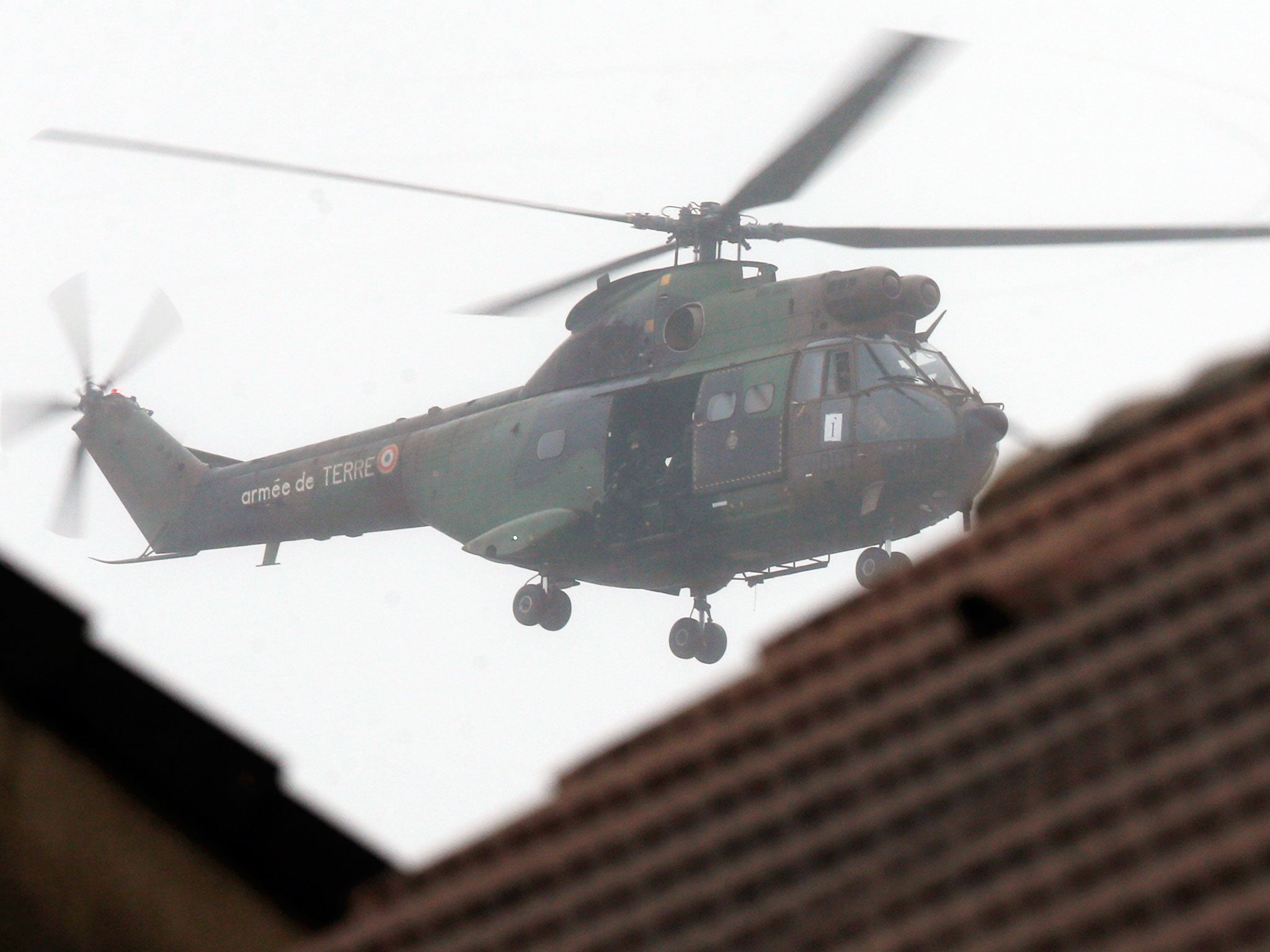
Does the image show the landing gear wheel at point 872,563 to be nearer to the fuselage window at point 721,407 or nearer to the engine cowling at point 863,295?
the fuselage window at point 721,407

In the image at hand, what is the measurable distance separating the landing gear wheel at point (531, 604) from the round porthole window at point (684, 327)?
3.85 metres

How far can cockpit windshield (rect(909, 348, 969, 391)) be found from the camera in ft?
54.7

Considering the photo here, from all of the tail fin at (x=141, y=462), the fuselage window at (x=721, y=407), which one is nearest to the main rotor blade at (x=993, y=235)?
the fuselage window at (x=721, y=407)

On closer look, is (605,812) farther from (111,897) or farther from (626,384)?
(626,384)

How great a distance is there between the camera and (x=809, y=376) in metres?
16.8

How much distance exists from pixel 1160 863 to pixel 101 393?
25.9 m

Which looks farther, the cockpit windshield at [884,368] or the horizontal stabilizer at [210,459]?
the horizontal stabilizer at [210,459]

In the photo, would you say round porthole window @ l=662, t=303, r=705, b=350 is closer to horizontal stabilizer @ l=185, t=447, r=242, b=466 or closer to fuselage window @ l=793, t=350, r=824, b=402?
fuselage window @ l=793, t=350, r=824, b=402

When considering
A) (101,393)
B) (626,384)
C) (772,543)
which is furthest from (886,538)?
(101,393)

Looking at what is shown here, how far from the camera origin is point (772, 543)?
688 inches

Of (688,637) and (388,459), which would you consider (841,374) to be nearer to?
(688,637)

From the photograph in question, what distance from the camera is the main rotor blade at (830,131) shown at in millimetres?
14625

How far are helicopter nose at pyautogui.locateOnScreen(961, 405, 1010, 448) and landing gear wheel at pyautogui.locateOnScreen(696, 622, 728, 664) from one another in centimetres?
430

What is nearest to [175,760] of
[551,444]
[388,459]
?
[551,444]
